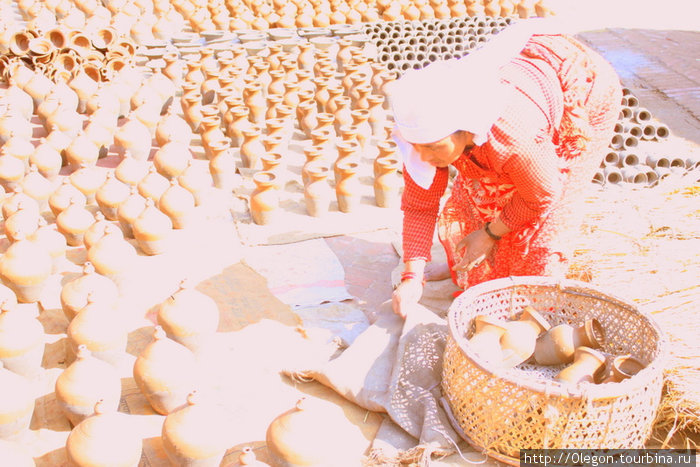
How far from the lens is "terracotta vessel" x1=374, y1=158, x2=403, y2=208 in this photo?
173 inches

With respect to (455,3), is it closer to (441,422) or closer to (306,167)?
(306,167)

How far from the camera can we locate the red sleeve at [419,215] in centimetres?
289

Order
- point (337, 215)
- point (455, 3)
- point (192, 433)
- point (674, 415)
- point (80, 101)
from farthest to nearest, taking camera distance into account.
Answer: point (455, 3), point (80, 101), point (337, 215), point (674, 415), point (192, 433)

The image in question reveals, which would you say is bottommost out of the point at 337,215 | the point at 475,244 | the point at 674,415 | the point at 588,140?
the point at 337,215

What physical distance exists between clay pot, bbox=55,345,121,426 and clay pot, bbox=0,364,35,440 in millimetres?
113

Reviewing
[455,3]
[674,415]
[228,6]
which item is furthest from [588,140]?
[228,6]

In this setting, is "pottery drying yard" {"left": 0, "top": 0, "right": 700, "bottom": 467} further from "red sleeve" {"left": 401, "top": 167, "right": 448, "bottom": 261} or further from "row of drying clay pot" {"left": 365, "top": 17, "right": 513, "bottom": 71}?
"red sleeve" {"left": 401, "top": 167, "right": 448, "bottom": 261}

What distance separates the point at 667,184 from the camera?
4.00m

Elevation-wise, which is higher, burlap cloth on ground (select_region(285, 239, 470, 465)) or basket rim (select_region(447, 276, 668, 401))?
basket rim (select_region(447, 276, 668, 401))

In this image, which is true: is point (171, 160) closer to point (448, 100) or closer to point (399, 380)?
point (399, 380)

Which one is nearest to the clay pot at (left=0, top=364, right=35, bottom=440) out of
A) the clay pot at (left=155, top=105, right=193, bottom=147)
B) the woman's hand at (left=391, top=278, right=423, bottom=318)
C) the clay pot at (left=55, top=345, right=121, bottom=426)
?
the clay pot at (left=55, top=345, right=121, bottom=426)

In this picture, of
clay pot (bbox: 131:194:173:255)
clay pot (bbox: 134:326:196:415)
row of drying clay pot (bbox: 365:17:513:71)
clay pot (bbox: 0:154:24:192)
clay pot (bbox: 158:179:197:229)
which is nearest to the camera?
clay pot (bbox: 134:326:196:415)

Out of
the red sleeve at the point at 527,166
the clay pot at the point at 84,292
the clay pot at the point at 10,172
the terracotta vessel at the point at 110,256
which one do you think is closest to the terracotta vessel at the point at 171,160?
the clay pot at the point at 10,172

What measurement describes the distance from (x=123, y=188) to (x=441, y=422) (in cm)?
247
